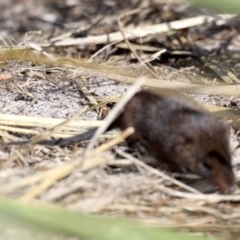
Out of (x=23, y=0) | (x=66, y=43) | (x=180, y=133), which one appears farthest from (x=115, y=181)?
(x=23, y=0)

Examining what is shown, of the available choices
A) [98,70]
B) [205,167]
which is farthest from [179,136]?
[98,70]

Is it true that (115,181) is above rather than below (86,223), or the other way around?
below

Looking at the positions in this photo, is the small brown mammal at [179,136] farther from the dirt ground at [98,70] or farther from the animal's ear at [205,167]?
the dirt ground at [98,70]

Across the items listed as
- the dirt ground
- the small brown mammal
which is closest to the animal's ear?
the small brown mammal

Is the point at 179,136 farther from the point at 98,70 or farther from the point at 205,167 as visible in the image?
the point at 98,70

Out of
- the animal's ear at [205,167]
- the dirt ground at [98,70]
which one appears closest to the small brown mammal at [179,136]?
the animal's ear at [205,167]

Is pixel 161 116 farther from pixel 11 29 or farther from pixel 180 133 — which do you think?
pixel 11 29
